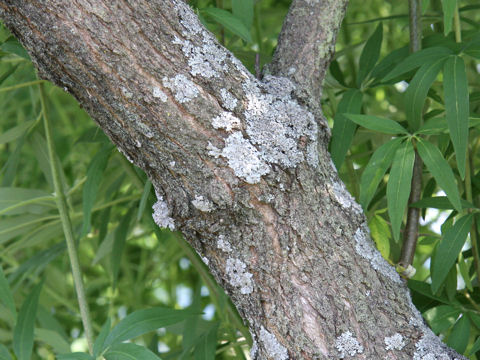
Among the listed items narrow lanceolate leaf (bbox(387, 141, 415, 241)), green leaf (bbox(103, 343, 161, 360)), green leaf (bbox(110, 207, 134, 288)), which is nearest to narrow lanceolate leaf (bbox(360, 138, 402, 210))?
narrow lanceolate leaf (bbox(387, 141, 415, 241))

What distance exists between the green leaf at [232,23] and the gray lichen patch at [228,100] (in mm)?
102

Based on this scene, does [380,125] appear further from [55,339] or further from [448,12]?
[55,339]

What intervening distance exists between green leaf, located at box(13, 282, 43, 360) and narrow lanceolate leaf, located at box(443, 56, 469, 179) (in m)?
0.53

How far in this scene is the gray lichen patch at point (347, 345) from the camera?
57cm

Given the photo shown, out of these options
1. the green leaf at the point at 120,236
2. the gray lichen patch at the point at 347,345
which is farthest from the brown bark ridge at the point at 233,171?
the green leaf at the point at 120,236

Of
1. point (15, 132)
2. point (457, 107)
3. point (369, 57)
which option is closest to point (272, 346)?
point (457, 107)

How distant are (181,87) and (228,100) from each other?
5cm

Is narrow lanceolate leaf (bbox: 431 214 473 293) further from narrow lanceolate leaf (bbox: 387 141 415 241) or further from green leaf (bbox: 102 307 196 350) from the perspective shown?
green leaf (bbox: 102 307 196 350)

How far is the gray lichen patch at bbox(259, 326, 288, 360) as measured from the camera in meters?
0.59

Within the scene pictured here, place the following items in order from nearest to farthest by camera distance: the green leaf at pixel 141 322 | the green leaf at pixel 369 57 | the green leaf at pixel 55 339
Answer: the green leaf at pixel 141 322, the green leaf at pixel 369 57, the green leaf at pixel 55 339

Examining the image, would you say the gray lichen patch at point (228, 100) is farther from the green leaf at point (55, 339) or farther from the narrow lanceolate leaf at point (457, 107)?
the green leaf at point (55, 339)

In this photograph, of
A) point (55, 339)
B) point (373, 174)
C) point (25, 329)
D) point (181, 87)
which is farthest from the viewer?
point (55, 339)

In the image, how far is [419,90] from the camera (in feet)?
2.24

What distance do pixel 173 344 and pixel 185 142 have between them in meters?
1.04
